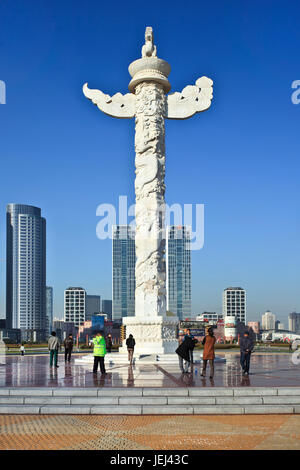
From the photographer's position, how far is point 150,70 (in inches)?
664

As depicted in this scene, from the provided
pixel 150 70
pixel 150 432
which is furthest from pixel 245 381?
pixel 150 70

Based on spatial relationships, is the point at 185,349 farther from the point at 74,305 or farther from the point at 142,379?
Answer: the point at 74,305

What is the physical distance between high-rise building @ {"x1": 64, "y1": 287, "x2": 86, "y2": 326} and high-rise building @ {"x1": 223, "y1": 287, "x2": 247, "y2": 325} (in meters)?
38.4

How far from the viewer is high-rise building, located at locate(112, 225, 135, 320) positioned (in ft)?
362

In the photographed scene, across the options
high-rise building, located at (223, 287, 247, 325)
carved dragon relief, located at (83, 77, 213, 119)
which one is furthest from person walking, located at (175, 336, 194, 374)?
high-rise building, located at (223, 287, 247, 325)

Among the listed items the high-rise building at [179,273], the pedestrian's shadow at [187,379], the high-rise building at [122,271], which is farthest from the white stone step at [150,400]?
the high-rise building at [179,273]

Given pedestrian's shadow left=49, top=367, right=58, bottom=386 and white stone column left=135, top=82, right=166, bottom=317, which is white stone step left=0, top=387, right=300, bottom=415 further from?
white stone column left=135, top=82, right=166, bottom=317

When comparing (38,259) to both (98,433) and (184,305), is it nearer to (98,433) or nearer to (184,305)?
(184,305)

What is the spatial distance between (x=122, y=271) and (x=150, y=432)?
107m

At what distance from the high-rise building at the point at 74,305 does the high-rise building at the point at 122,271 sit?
54.2 feet

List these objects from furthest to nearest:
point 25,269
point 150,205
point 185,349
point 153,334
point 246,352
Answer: point 25,269, point 150,205, point 153,334, point 246,352, point 185,349

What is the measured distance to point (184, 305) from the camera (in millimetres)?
112750
